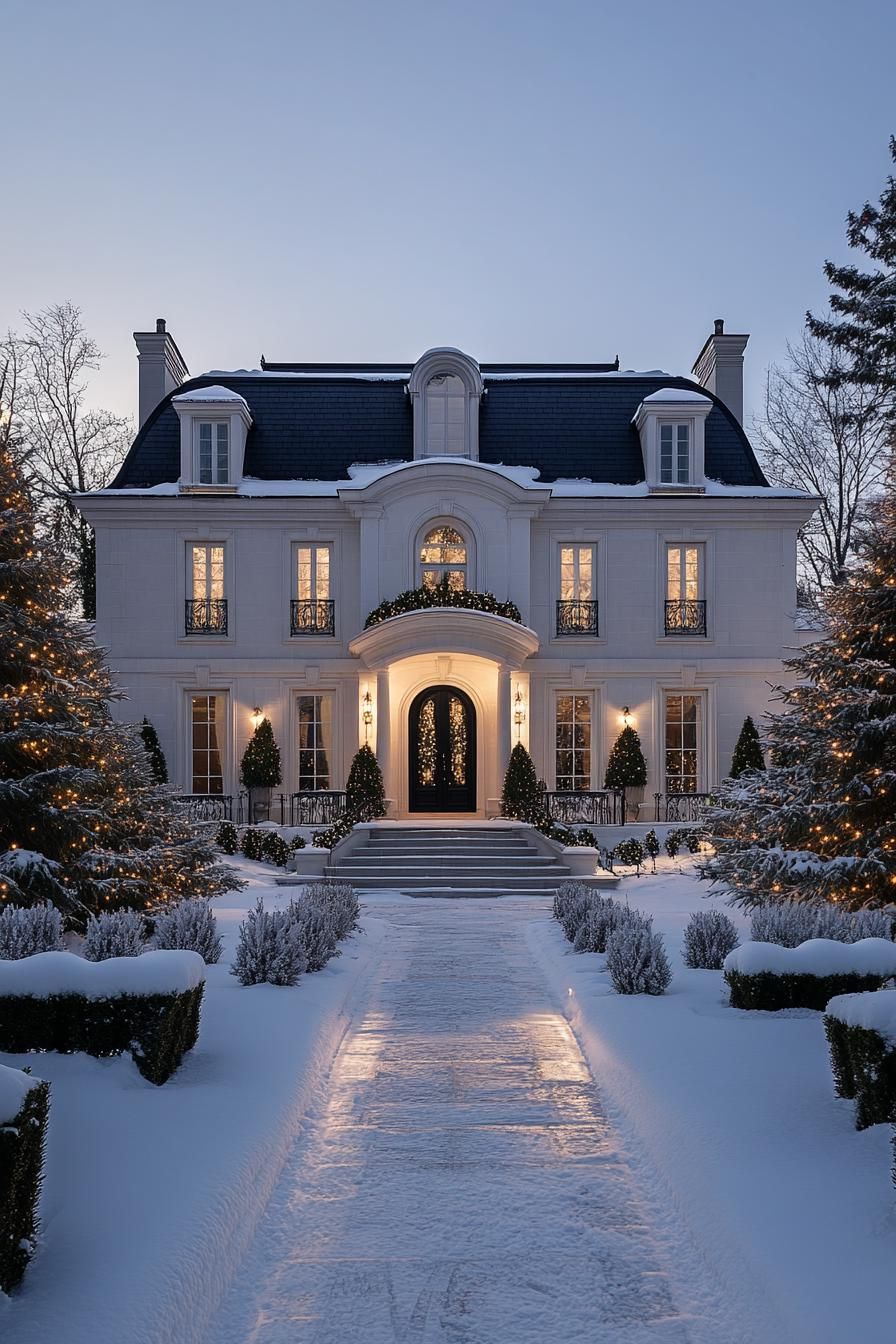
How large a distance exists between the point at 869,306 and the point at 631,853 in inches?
408

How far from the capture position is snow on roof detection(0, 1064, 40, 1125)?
348 centimetres

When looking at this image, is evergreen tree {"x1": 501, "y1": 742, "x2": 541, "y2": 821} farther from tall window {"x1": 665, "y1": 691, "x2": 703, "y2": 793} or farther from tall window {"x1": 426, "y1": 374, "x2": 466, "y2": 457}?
tall window {"x1": 426, "y1": 374, "x2": 466, "y2": 457}

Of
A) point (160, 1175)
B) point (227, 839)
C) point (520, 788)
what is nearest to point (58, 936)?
point (160, 1175)

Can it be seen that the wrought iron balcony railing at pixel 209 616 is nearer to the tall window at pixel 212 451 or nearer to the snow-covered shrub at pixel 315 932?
the tall window at pixel 212 451

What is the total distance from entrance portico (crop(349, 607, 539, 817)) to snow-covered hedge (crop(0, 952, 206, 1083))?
1454 cm

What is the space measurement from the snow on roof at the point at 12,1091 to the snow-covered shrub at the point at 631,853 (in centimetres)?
1537

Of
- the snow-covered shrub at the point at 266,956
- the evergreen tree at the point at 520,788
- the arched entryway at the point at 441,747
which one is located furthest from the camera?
the arched entryway at the point at 441,747

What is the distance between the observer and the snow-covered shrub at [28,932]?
7.52 m

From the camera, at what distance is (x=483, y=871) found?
16938 mm

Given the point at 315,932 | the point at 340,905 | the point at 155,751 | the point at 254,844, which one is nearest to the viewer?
the point at 315,932

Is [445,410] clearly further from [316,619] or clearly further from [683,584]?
[683,584]

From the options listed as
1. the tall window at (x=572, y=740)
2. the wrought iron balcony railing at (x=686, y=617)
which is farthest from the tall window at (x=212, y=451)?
the wrought iron balcony railing at (x=686, y=617)

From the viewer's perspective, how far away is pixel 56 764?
10164mm

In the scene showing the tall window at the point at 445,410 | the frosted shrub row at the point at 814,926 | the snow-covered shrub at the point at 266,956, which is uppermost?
the tall window at the point at 445,410
